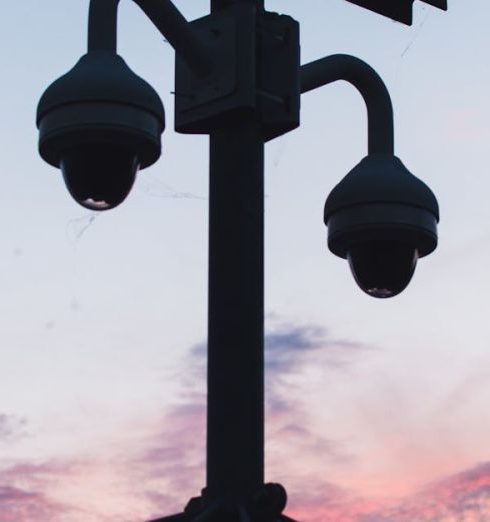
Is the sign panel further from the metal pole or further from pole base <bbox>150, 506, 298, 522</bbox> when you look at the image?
pole base <bbox>150, 506, 298, 522</bbox>

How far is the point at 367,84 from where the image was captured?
18.6 feet

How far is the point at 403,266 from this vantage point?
18.2 ft

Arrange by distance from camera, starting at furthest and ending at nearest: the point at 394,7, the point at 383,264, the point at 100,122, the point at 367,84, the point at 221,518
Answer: the point at 394,7 < the point at 367,84 < the point at 383,264 < the point at 100,122 < the point at 221,518

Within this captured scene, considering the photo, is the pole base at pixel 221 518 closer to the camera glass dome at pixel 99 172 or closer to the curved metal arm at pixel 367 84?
the camera glass dome at pixel 99 172

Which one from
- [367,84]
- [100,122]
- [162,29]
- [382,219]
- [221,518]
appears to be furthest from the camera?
[367,84]

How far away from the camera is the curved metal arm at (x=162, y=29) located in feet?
15.7

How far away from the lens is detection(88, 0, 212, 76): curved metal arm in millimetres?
4773

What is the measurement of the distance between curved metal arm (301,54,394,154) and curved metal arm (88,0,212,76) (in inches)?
19.0

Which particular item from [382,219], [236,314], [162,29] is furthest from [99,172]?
[382,219]

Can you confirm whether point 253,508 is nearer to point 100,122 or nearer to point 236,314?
point 236,314

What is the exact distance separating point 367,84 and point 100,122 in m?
1.45

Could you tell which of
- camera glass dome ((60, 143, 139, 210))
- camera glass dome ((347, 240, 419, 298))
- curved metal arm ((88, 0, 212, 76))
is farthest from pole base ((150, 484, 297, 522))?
curved metal arm ((88, 0, 212, 76))

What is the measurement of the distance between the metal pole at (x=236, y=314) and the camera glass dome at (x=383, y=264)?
28.6 inches

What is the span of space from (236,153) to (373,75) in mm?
978
